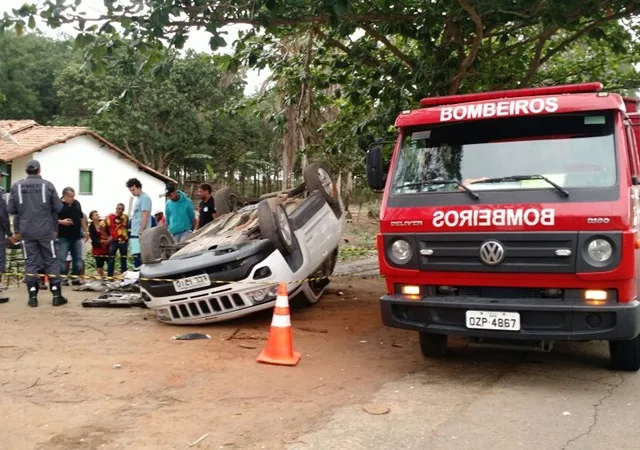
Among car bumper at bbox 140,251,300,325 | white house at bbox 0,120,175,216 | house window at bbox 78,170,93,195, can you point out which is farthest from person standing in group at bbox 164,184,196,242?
house window at bbox 78,170,93,195

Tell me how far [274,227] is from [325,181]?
1972 millimetres

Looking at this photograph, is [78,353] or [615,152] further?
[78,353]

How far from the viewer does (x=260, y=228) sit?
23.5ft

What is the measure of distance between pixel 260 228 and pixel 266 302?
864mm

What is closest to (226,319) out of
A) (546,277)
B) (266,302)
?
(266,302)

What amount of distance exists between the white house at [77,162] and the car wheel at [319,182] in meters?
18.0

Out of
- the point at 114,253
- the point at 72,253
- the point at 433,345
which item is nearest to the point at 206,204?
the point at 114,253

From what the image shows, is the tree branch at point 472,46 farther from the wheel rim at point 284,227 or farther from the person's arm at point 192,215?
the person's arm at point 192,215

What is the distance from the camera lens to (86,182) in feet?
94.2

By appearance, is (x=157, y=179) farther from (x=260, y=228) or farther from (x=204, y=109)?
(x=260, y=228)

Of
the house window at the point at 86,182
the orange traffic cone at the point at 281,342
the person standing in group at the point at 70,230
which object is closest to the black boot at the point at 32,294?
the person standing in group at the point at 70,230

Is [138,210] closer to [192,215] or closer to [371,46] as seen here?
[192,215]

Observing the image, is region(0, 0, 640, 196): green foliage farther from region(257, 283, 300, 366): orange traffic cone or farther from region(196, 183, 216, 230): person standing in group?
region(257, 283, 300, 366): orange traffic cone

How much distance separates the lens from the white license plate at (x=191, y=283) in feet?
22.4
